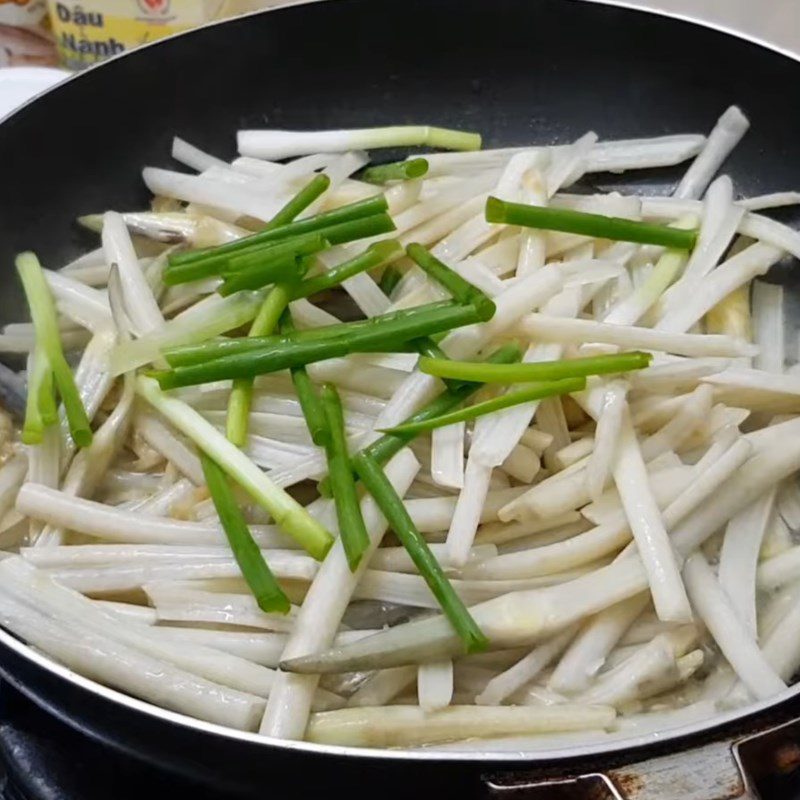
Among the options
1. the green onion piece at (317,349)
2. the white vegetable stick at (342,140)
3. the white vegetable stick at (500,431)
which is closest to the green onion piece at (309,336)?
the green onion piece at (317,349)

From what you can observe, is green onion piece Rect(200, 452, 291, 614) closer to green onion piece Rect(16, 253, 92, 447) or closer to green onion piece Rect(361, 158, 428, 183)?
green onion piece Rect(16, 253, 92, 447)

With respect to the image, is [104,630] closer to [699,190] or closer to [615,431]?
[615,431]

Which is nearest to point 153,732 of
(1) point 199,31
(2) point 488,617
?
(2) point 488,617

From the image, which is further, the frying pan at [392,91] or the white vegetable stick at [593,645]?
the frying pan at [392,91]

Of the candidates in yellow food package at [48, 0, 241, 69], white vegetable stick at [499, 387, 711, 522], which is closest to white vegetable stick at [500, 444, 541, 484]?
white vegetable stick at [499, 387, 711, 522]

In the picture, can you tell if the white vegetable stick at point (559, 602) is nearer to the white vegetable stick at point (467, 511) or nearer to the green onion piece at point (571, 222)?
the white vegetable stick at point (467, 511)
